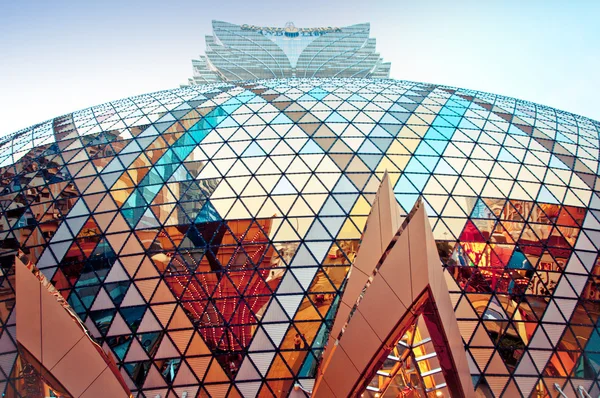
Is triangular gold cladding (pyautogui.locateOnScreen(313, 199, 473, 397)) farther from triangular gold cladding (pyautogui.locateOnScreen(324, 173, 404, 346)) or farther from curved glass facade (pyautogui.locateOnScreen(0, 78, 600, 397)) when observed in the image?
curved glass facade (pyautogui.locateOnScreen(0, 78, 600, 397))

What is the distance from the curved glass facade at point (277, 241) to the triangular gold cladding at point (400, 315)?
418 centimetres

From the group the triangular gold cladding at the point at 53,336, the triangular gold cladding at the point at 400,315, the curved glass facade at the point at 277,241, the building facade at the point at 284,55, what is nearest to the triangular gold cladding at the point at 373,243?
the triangular gold cladding at the point at 400,315

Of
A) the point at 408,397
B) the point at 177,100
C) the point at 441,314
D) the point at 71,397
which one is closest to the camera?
the point at 441,314

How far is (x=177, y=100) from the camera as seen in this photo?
2430 cm

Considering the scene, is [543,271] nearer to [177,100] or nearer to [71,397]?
[71,397]

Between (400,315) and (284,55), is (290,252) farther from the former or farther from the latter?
(284,55)

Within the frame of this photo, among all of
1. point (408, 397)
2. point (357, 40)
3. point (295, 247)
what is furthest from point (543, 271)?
point (357, 40)

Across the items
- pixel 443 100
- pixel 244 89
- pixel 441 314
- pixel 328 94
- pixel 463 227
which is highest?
pixel 244 89

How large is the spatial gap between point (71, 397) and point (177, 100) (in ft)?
60.6

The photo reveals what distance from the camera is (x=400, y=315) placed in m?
9.69

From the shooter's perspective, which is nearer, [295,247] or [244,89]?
[295,247]

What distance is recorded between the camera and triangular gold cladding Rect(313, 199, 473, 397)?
9266 mm

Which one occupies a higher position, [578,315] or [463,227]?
[463,227]

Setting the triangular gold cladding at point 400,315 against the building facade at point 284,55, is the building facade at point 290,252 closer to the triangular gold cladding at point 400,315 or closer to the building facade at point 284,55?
the triangular gold cladding at point 400,315
